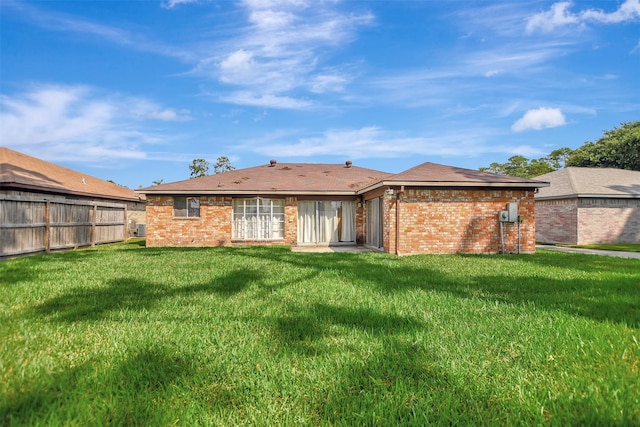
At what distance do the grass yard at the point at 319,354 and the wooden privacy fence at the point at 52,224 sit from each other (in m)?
6.45

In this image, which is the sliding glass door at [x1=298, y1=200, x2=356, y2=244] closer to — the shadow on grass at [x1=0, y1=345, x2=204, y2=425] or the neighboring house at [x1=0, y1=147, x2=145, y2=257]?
the neighboring house at [x1=0, y1=147, x2=145, y2=257]

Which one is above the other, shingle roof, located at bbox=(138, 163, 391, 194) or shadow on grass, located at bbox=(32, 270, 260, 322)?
shingle roof, located at bbox=(138, 163, 391, 194)

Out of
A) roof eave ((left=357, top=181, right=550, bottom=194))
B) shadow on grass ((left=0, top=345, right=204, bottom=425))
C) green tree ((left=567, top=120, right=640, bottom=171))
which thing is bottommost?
shadow on grass ((left=0, top=345, right=204, bottom=425))

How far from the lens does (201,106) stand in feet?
63.2

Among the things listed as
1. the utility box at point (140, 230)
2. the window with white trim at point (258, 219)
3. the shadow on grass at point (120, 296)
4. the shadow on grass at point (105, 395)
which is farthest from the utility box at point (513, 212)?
the utility box at point (140, 230)

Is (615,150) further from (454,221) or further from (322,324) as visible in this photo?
(322,324)

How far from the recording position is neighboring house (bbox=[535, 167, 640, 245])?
57.6 ft

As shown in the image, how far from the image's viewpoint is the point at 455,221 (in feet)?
41.7

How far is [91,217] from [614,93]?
2642 centimetres

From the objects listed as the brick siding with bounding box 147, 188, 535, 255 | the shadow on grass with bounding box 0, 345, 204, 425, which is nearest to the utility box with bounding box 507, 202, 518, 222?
the brick siding with bounding box 147, 188, 535, 255

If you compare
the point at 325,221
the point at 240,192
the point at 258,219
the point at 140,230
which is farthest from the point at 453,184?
the point at 140,230

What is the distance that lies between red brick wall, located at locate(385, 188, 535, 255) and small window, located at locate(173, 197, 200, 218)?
8.65m

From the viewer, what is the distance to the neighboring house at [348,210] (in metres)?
12.5

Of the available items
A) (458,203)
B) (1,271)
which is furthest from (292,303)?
(458,203)
